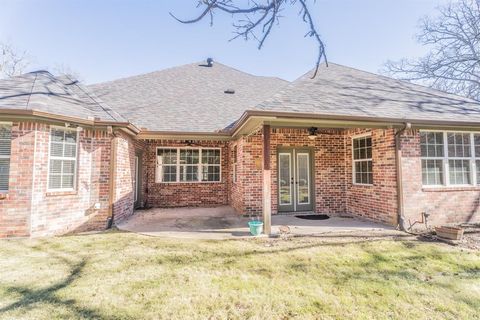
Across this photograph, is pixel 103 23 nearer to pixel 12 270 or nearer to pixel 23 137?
pixel 23 137

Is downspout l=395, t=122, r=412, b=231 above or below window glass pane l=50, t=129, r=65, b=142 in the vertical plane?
below

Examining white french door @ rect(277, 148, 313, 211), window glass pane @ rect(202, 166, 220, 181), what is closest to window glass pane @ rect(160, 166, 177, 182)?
window glass pane @ rect(202, 166, 220, 181)

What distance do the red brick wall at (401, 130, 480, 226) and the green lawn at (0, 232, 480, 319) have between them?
174cm

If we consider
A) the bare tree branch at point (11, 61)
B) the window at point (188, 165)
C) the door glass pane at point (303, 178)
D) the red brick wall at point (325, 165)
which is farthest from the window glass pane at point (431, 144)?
the bare tree branch at point (11, 61)

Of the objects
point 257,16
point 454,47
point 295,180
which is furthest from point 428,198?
point 454,47

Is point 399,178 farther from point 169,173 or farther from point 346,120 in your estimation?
point 169,173

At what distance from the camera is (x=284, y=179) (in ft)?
28.8

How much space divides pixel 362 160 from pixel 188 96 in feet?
26.9

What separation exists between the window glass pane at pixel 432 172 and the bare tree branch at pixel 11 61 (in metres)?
28.0

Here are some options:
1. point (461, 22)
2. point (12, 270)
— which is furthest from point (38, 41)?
point (461, 22)

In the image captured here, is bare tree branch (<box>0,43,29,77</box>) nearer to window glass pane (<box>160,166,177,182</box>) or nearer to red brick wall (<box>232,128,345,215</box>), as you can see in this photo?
window glass pane (<box>160,166,177,182</box>)

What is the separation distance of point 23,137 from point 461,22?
2521 cm

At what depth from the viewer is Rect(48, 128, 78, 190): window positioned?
617cm

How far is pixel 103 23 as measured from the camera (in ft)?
24.8
